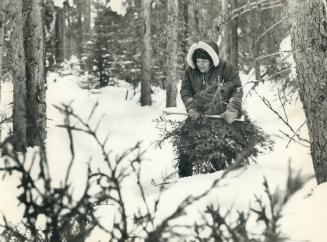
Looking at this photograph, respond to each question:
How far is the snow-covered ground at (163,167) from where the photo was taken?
12.1 ft

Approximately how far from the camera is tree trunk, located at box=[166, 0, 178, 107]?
51.6ft

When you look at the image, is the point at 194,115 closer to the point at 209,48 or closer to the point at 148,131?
the point at 209,48

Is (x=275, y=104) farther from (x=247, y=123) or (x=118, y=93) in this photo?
(x=247, y=123)

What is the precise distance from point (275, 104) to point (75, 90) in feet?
23.9

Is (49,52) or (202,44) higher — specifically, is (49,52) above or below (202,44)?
above

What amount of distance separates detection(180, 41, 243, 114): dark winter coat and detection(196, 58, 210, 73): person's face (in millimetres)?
64

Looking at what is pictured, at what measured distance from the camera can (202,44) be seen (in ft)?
21.7

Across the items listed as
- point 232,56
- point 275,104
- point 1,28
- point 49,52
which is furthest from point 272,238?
point 49,52

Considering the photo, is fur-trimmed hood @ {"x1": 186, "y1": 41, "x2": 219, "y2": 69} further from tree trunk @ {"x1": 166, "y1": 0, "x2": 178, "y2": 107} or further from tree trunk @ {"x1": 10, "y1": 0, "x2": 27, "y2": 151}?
tree trunk @ {"x1": 166, "y1": 0, "x2": 178, "y2": 107}

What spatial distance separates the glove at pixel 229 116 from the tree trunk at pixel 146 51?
411 inches

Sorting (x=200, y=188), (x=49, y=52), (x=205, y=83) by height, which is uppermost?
(x=49, y=52)

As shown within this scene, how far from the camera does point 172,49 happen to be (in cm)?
1602

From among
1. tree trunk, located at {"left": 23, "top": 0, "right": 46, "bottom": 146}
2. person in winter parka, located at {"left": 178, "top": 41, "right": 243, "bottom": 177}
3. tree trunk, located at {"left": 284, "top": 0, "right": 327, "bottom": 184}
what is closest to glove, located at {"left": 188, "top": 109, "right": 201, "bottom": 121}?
person in winter parka, located at {"left": 178, "top": 41, "right": 243, "bottom": 177}

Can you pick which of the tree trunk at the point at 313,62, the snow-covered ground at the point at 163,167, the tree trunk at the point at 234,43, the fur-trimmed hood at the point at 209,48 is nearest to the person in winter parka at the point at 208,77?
the fur-trimmed hood at the point at 209,48
